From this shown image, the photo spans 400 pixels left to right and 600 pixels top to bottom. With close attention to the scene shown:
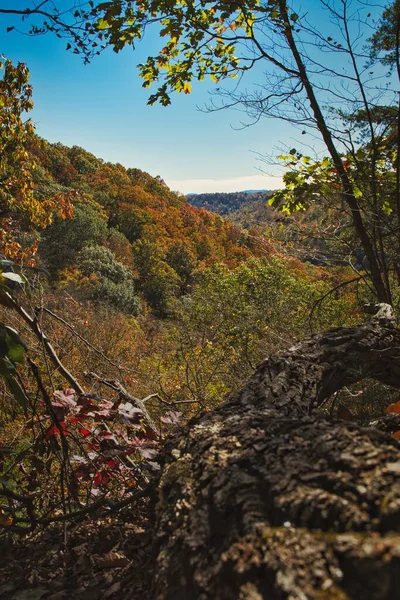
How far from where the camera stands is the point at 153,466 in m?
1.38

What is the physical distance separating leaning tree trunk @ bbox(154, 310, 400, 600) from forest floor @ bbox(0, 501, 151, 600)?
340mm

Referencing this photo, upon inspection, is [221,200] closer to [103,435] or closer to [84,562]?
[103,435]

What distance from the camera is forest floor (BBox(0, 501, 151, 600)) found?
1.05 meters

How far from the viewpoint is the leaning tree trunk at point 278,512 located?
0.46 meters

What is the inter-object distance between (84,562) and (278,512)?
91 cm

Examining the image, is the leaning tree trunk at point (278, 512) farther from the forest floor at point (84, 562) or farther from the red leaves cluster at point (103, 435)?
the red leaves cluster at point (103, 435)

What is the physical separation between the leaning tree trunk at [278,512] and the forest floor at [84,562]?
0.34 meters

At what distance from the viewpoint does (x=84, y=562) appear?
1.20 meters

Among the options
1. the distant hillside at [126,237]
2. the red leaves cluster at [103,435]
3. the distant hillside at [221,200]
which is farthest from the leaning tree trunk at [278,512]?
the distant hillside at [221,200]

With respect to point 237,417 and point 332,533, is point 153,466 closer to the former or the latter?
point 237,417

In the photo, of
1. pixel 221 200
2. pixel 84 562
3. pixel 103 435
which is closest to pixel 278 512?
pixel 84 562

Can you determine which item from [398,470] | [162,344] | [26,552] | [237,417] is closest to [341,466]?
[398,470]

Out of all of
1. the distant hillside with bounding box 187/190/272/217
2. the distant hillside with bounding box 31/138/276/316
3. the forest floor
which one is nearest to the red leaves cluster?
the forest floor

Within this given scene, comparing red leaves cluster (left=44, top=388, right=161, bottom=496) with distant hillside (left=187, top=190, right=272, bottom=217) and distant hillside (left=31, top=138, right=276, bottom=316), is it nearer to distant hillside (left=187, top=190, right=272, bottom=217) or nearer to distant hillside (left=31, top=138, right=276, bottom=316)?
distant hillside (left=31, top=138, right=276, bottom=316)
